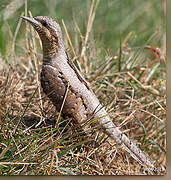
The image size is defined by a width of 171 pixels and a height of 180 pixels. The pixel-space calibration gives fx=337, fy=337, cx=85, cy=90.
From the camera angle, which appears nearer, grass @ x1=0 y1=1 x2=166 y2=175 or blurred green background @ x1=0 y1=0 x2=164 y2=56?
grass @ x1=0 y1=1 x2=166 y2=175

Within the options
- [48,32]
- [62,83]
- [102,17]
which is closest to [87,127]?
[62,83]

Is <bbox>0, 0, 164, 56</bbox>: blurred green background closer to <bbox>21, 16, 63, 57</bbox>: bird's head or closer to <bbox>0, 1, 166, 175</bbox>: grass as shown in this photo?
<bbox>0, 1, 166, 175</bbox>: grass

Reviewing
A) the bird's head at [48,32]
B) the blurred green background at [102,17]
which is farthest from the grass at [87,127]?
the bird's head at [48,32]

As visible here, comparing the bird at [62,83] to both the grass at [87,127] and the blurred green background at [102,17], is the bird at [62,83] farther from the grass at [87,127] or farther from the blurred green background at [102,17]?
the blurred green background at [102,17]

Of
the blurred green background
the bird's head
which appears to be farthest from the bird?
the blurred green background

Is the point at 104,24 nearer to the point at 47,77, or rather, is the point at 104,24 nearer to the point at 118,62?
the point at 118,62

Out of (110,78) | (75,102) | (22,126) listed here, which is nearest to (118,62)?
(110,78)
